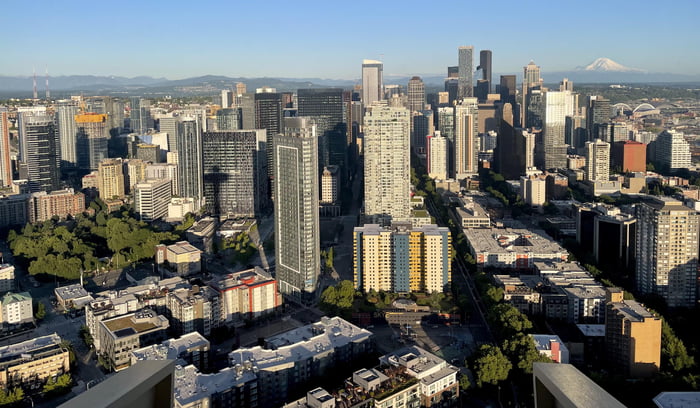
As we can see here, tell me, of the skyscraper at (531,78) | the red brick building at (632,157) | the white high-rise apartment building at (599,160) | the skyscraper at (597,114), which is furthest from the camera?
the skyscraper at (531,78)

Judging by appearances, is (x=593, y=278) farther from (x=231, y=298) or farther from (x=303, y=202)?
(x=231, y=298)

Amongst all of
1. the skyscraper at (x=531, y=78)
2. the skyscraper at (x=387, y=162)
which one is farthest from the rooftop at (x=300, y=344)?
the skyscraper at (x=531, y=78)

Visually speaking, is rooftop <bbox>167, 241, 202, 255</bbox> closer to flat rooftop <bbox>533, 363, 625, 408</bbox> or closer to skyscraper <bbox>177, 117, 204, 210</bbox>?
skyscraper <bbox>177, 117, 204, 210</bbox>

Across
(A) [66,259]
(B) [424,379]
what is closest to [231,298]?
(B) [424,379]

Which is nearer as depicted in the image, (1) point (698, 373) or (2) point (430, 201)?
(1) point (698, 373)

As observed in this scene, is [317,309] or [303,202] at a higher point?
[303,202]

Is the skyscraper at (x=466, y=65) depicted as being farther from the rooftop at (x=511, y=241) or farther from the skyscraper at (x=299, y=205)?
the skyscraper at (x=299, y=205)

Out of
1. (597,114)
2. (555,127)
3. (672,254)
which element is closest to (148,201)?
(672,254)
